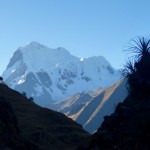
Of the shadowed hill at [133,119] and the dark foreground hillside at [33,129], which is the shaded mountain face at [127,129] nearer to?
the shadowed hill at [133,119]

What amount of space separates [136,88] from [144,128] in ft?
30.4

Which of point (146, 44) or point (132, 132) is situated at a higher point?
point (146, 44)

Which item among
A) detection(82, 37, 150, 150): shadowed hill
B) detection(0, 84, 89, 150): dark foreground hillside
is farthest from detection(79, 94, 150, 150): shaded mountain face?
detection(0, 84, 89, 150): dark foreground hillside

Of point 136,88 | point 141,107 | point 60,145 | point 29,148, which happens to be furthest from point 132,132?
point 60,145

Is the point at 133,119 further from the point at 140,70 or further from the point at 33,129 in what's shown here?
the point at 33,129

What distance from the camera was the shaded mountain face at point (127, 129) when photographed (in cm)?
3406

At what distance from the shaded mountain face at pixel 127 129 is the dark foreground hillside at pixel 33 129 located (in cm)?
1064

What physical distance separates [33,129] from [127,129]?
37.5 m

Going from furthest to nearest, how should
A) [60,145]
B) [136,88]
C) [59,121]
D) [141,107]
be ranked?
[59,121]
[60,145]
[136,88]
[141,107]

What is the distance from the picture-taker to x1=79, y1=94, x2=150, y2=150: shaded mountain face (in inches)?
1341

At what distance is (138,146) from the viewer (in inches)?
1315

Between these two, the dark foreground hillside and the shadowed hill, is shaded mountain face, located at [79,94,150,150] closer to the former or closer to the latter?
the shadowed hill

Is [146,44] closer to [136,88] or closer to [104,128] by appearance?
[136,88]

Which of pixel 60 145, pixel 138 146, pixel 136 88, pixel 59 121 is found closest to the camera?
pixel 138 146
